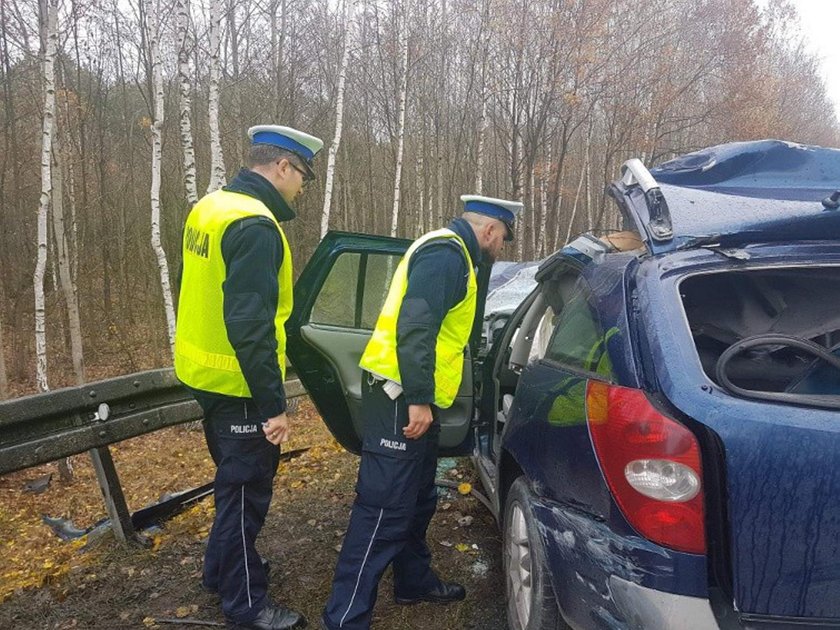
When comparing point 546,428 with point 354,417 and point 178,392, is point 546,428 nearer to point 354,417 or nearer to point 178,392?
point 354,417

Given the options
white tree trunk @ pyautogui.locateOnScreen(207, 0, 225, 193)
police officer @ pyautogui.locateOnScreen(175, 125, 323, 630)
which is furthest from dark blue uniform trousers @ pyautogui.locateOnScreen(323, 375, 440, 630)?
white tree trunk @ pyautogui.locateOnScreen(207, 0, 225, 193)

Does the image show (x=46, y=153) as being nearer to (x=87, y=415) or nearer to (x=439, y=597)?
(x=87, y=415)

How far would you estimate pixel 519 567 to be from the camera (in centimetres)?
233

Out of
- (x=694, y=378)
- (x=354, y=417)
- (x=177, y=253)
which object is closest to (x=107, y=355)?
(x=177, y=253)

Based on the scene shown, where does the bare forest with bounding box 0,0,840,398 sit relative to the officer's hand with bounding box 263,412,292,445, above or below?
above

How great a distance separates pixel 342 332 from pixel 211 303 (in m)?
0.86

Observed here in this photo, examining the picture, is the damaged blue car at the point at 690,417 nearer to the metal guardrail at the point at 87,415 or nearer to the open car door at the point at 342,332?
the open car door at the point at 342,332

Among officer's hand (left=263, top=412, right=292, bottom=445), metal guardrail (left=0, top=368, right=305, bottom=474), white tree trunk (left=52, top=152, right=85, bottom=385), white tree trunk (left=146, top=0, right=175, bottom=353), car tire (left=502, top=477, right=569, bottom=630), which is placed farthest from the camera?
white tree trunk (left=52, top=152, right=85, bottom=385)

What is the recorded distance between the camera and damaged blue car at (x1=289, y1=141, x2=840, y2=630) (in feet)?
4.73

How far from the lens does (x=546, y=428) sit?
2.04 m

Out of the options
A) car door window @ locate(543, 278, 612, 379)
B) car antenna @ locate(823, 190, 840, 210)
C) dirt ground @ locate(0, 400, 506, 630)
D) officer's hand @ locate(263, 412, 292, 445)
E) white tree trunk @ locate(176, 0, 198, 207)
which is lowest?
dirt ground @ locate(0, 400, 506, 630)

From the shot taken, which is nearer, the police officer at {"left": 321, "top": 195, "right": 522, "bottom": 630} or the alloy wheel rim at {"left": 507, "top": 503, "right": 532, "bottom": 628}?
the alloy wheel rim at {"left": 507, "top": 503, "right": 532, "bottom": 628}

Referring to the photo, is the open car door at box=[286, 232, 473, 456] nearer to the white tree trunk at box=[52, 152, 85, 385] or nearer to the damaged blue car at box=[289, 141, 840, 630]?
the damaged blue car at box=[289, 141, 840, 630]

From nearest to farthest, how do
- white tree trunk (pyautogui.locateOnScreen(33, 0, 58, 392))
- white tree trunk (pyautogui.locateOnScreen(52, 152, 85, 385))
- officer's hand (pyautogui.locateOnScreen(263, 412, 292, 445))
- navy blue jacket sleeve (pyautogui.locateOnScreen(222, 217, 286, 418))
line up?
1. navy blue jacket sleeve (pyautogui.locateOnScreen(222, 217, 286, 418))
2. officer's hand (pyautogui.locateOnScreen(263, 412, 292, 445))
3. white tree trunk (pyautogui.locateOnScreen(33, 0, 58, 392))
4. white tree trunk (pyautogui.locateOnScreen(52, 152, 85, 385))
